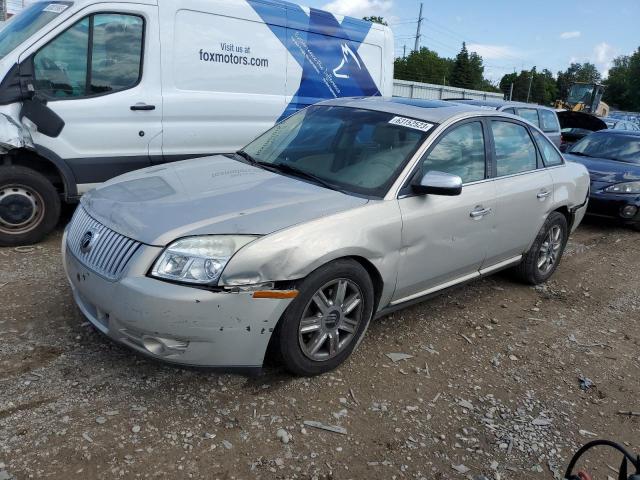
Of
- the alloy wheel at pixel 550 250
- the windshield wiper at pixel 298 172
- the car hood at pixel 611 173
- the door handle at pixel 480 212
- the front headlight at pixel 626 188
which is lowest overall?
the alloy wheel at pixel 550 250

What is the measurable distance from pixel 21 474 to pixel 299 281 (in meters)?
1.51

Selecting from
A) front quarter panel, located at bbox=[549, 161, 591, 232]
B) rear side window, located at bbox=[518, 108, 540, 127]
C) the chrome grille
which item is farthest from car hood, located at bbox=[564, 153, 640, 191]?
the chrome grille

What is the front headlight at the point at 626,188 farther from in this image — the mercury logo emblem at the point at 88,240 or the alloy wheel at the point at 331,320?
the mercury logo emblem at the point at 88,240

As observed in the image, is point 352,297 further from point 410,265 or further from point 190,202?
point 190,202

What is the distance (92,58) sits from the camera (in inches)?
201

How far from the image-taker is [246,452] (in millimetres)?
2596

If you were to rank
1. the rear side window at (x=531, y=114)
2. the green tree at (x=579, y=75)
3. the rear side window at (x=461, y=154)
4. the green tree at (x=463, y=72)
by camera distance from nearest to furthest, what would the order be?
the rear side window at (x=461, y=154) < the rear side window at (x=531, y=114) < the green tree at (x=463, y=72) < the green tree at (x=579, y=75)

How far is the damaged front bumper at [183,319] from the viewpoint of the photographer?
106 inches

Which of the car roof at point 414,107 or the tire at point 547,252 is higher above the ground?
the car roof at point 414,107

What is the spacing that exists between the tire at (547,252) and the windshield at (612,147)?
4.20 meters

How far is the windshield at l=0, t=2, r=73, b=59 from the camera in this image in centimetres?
497

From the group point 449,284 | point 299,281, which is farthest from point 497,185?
point 299,281

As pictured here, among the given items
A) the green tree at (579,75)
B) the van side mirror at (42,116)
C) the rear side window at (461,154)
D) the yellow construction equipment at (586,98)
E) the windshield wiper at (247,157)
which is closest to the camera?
the rear side window at (461,154)

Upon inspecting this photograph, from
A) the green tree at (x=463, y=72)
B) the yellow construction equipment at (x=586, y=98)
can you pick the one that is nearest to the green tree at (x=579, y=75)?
the green tree at (x=463, y=72)
